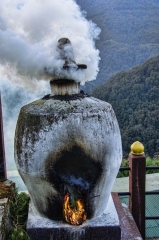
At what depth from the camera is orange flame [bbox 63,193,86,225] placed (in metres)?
2.75

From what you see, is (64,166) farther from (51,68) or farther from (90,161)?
(51,68)

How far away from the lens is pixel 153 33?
3962 cm

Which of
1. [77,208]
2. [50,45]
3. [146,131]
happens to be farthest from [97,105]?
[146,131]

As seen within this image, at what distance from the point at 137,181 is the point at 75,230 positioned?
1.31 m

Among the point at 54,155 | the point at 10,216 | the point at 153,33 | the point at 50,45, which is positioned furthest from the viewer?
the point at 153,33

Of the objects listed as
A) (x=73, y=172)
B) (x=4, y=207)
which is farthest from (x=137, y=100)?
(x=73, y=172)

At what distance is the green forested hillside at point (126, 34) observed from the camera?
120ft

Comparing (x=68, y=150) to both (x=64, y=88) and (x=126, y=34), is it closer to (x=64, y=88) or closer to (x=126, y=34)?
(x=64, y=88)

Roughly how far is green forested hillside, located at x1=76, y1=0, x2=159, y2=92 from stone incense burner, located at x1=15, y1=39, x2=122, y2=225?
102 ft

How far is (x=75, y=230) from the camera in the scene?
282 centimetres

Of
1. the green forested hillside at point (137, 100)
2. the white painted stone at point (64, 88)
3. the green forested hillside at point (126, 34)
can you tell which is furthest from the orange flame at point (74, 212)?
the green forested hillside at point (126, 34)

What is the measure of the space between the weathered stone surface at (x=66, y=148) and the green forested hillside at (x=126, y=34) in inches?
1231

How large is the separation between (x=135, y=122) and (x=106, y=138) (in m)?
20.6

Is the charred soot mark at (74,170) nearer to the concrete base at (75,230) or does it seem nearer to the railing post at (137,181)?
the concrete base at (75,230)
